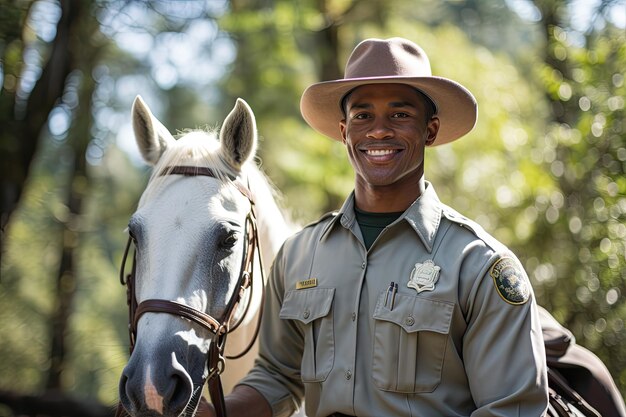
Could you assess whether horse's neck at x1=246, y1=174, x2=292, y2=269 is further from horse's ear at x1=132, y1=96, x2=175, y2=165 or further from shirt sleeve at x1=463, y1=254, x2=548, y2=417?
shirt sleeve at x1=463, y1=254, x2=548, y2=417

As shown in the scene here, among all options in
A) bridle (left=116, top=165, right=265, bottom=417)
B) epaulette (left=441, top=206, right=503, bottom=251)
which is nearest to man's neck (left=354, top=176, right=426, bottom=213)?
epaulette (left=441, top=206, right=503, bottom=251)

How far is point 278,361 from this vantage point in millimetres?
2926

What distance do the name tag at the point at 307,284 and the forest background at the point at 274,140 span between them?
1.12m

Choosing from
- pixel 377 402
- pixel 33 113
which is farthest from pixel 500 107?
pixel 377 402

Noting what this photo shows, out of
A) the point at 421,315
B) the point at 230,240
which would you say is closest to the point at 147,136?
the point at 230,240

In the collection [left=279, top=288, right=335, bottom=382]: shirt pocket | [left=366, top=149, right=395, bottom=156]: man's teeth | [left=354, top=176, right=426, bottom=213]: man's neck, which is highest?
[left=366, top=149, right=395, bottom=156]: man's teeth

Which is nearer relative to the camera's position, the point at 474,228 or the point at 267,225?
the point at 474,228

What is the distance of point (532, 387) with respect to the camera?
7.34 feet

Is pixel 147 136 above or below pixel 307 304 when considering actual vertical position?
above

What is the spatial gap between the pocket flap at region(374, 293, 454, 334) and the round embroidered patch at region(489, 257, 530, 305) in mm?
178

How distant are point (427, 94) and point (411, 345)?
99 centimetres

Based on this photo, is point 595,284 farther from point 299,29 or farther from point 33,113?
point 299,29

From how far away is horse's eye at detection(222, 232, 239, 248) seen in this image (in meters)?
2.56

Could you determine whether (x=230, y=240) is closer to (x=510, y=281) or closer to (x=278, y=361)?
(x=278, y=361)
